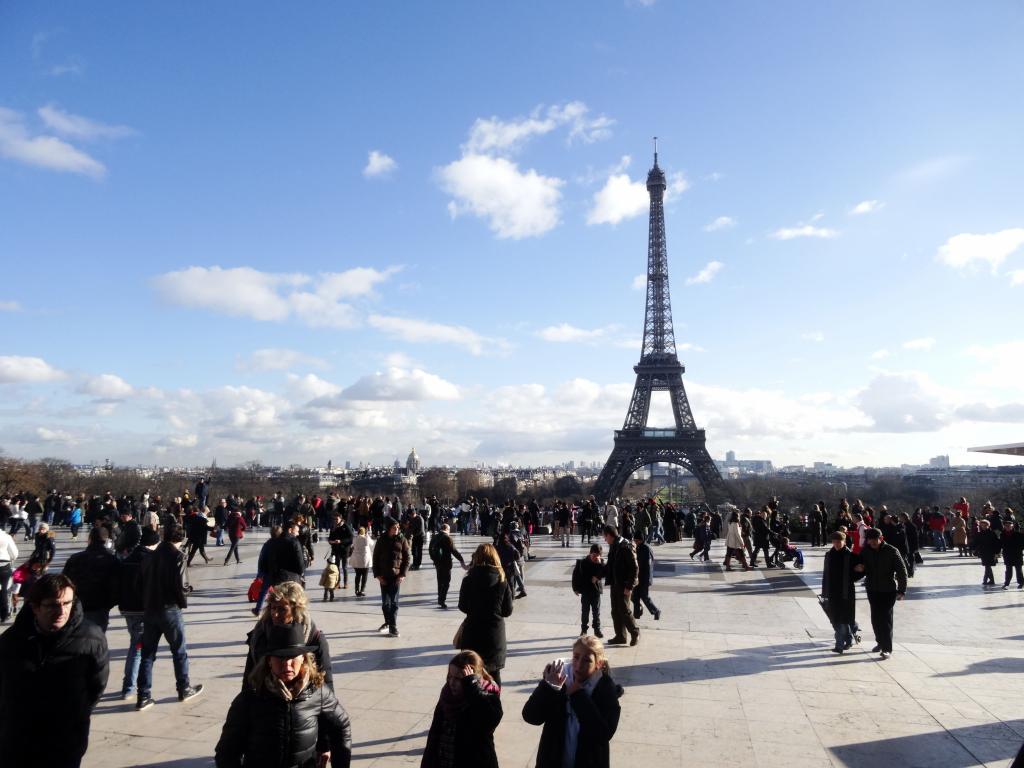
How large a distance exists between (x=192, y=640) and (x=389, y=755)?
187 inches

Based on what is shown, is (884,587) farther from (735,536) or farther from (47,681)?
(47,681)

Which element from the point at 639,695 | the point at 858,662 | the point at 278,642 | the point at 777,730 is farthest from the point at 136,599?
the point at 858,662

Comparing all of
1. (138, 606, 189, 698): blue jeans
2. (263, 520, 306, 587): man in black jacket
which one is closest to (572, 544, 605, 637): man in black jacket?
(263, 520, 306, 587): man in black jacket

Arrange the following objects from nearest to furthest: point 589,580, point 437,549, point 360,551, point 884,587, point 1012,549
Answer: point 884,587
point 589,580
point 437,549
point 360,551
point 1012,549

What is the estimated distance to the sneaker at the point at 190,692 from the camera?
6152 mm

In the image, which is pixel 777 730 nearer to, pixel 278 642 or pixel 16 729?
pixel 278 642

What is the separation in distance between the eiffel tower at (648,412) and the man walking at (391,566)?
50173 millimetres

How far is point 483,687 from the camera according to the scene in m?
3.52

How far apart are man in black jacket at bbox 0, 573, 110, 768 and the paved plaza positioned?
152cm

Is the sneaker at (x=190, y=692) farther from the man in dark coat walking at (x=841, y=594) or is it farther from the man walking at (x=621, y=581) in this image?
the man in dark coat walking at (x=841, y=594)

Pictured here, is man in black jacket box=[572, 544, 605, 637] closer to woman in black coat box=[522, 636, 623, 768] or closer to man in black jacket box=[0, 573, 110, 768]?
woman in black coat box=[522, 636, 623, 768]

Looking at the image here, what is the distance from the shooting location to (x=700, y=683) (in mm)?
6934

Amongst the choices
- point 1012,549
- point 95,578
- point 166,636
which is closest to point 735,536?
point 1012,549

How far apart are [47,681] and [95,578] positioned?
2.71m
